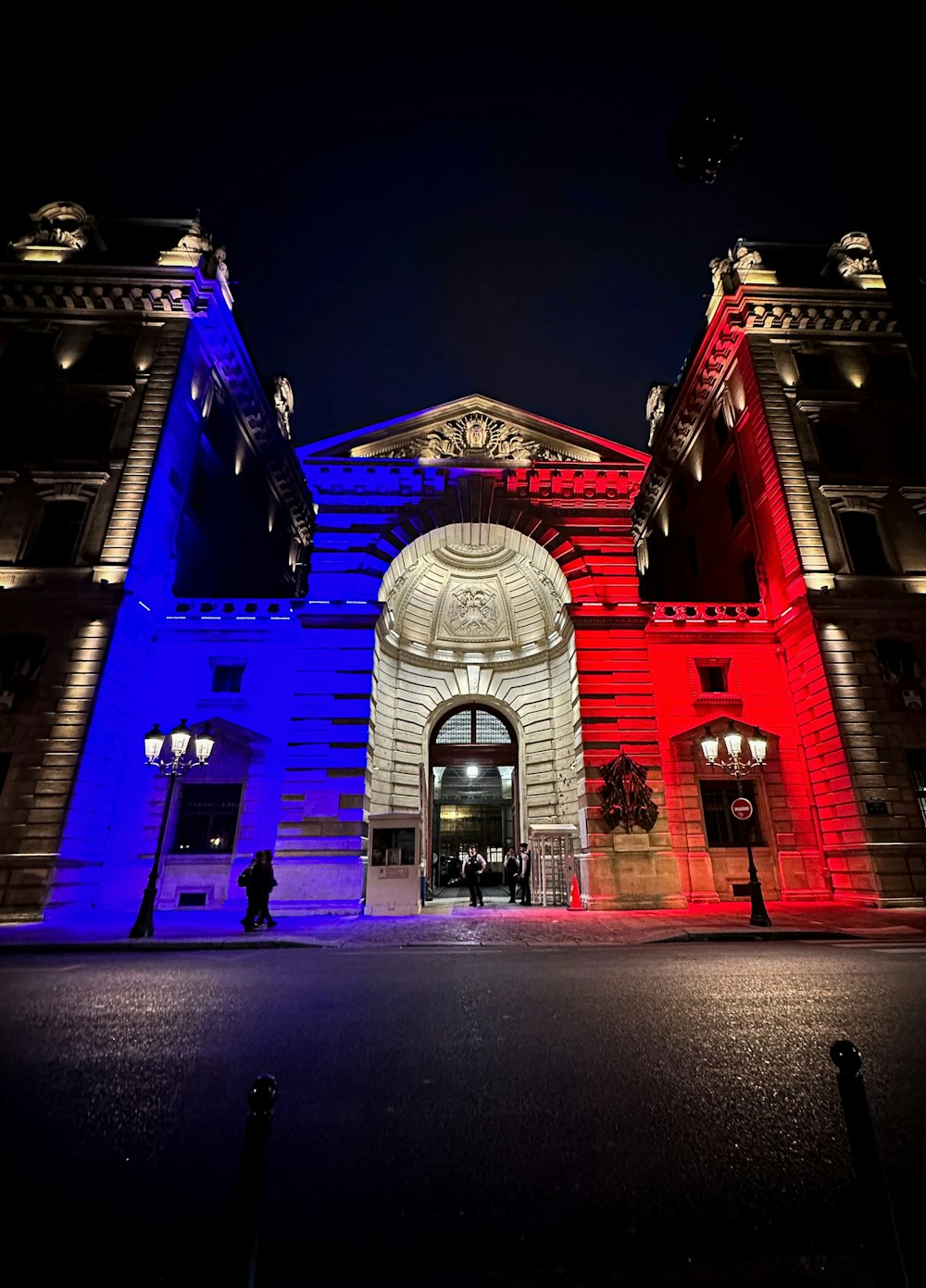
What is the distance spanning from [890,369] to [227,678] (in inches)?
1213

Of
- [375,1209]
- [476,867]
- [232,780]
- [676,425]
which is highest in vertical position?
[676,425]

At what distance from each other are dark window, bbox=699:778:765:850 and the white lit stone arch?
14.9 ft

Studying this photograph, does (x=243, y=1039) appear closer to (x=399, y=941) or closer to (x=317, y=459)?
(x=399, y=941)

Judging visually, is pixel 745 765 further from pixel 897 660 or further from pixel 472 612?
pixel 472 612

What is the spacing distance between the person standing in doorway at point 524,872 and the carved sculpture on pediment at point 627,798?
457 cm

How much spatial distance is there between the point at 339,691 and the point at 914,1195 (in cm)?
1786

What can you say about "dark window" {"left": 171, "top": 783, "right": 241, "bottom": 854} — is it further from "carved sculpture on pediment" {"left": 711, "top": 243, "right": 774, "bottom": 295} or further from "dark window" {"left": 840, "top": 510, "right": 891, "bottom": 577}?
"carved sculpture on pediment" {"left": 711, "top": 243, "right": 774, "bottom": 295}

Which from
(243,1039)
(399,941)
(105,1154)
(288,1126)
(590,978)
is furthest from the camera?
(399,941)

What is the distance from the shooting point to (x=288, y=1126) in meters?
3.34

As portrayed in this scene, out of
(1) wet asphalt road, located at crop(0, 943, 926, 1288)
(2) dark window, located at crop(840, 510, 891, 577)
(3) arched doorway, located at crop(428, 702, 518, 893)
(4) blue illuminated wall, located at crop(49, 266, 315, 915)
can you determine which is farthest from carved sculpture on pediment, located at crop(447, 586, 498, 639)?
(1) wet asphalt road, located at crop(0, 943, 926, 1288)

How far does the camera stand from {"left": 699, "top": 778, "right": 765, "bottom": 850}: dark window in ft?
62.7

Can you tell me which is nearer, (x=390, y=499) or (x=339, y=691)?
(x=339, y=691)

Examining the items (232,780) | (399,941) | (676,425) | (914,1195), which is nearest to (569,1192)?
(914,1195)

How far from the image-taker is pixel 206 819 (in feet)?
60.8
